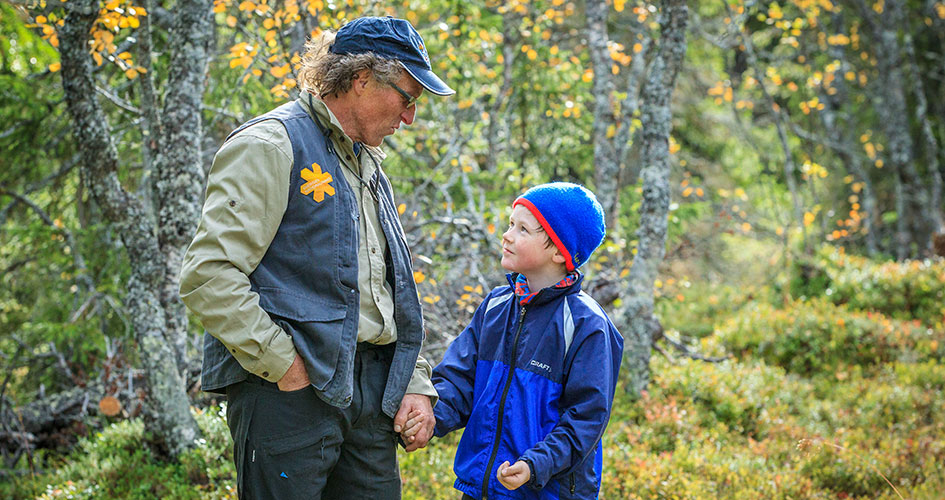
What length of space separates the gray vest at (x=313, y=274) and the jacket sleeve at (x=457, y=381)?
1.74 feet

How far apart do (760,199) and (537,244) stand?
1259 centimetres

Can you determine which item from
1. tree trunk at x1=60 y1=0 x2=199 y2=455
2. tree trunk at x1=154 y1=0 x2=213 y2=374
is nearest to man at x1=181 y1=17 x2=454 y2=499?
tree trunk at x1=154 y1=0 x2=213 y2=374

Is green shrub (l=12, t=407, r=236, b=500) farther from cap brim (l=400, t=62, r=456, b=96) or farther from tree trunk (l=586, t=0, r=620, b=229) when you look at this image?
tree trunk (l=586, t=0, r=620, b=229)

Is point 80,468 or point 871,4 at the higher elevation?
point 871,4

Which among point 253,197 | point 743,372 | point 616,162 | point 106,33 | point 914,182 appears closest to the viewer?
point 253,197

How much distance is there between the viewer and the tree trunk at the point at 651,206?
20.2 feet

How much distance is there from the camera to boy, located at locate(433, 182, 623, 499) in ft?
8.55

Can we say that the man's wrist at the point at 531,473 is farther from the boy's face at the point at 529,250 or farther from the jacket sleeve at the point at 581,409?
the boy's face at the point at 529,250

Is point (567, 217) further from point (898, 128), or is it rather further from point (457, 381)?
point (898, 128)

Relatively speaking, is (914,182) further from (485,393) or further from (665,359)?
(485,393)

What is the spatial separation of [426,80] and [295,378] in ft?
3.75

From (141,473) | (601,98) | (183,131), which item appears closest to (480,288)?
(183,131)

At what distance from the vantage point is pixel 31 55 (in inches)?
261

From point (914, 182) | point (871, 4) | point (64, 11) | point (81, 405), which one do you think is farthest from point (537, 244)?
point (871, 4)
